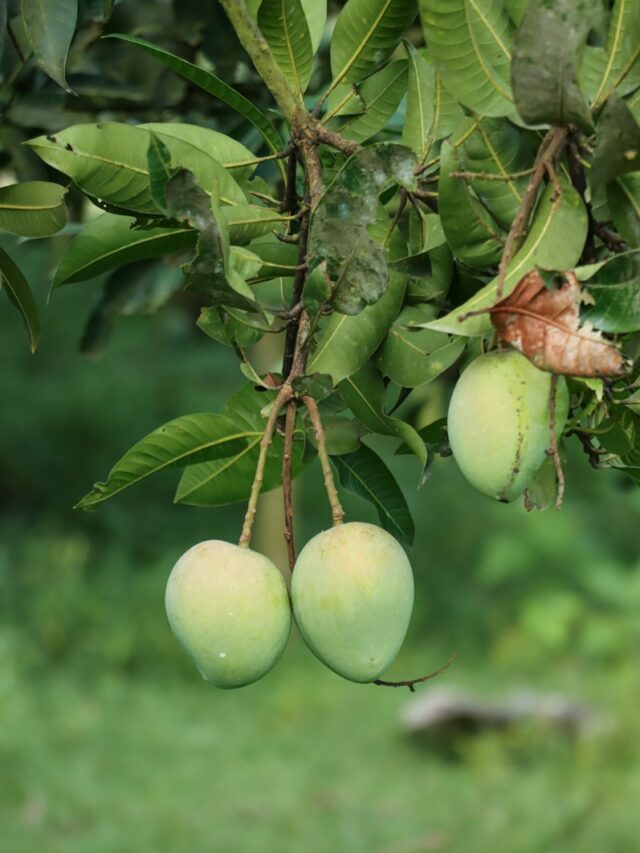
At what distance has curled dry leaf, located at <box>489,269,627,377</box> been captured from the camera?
1.87 feet

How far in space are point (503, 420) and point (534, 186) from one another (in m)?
0.12

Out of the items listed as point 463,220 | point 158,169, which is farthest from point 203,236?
point 463,220

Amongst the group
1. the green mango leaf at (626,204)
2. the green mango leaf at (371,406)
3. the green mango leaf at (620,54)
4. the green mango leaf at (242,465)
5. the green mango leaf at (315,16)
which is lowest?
the green mango leaf at (242,465)

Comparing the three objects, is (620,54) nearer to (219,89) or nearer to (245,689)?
(219,89)

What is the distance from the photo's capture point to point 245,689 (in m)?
4.18

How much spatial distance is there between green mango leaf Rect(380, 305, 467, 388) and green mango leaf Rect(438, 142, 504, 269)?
5 cm

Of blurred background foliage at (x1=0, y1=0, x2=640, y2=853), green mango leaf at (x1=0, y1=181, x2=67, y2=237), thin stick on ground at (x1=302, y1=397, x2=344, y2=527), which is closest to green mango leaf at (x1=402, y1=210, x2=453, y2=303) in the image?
thin stick on ground at (x1=302, y1=397, x2=344, y2=527)

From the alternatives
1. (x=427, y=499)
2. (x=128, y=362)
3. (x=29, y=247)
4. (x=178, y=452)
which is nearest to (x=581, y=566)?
(x=427, y=499)

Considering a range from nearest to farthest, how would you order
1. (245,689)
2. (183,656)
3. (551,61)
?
(551,61)
(245,689)
(183,656)

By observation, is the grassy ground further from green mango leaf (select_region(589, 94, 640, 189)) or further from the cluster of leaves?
green mango leaf (select_region(589, 94, 640, 189))

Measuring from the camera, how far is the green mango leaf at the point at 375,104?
2.54 feet

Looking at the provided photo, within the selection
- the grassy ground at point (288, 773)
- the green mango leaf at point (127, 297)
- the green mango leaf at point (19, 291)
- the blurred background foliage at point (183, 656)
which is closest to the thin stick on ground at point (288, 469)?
the green mango leaf at point (19, 291)

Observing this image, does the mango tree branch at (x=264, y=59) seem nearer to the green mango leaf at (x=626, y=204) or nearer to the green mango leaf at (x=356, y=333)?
the green mango leaf at (x=356, y=333)

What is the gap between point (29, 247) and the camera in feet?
5.08
